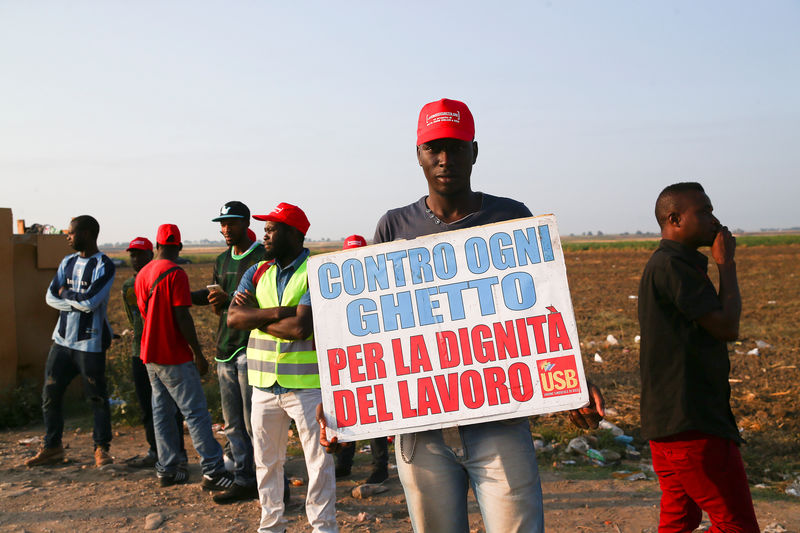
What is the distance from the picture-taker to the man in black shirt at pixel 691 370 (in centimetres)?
271

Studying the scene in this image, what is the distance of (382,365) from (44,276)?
752 centimetres

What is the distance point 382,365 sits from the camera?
2355 millimetres

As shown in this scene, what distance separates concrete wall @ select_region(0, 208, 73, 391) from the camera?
770 centimetres

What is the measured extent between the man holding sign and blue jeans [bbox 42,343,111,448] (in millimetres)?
4359

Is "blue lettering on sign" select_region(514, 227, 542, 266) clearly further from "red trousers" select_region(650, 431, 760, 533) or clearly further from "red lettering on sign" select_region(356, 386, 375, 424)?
"red trousers" select_region(650, 431, 760, 533)

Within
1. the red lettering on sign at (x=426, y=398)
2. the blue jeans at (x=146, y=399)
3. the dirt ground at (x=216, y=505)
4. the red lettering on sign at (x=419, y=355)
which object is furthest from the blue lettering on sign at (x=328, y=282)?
the blue jeans at (x=146, y=399)

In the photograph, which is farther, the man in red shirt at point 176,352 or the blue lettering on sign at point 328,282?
the man in red shirt at point 176,352

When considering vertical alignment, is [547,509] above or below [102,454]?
below

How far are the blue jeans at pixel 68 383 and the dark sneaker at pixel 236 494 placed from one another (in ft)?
5.80

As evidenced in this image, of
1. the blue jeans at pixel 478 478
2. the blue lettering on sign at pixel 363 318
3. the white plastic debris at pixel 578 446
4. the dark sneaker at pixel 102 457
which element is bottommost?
the white plastic debris at pixel 578 446

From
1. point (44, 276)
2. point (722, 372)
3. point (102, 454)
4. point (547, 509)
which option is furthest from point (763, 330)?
point (44, 276)

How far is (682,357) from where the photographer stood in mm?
2797

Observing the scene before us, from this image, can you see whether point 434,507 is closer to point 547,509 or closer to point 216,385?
point 547,509

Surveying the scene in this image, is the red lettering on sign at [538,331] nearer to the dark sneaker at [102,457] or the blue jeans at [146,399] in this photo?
the blue jeans at [146,399]
